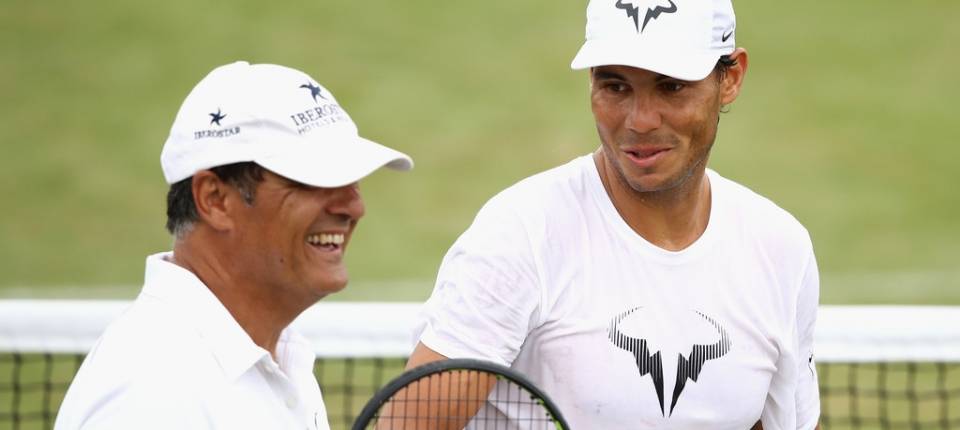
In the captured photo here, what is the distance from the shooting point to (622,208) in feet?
14.4

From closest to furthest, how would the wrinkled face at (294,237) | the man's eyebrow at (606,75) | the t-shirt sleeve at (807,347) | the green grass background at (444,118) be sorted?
the wrinkled face at (294,237)
the man's eyebrow at (606,75)
the t-shirt sleeve at (807,347)
the green grass background at (444,118)

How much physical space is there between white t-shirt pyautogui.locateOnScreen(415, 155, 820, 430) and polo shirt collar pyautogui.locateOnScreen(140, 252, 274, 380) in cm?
72

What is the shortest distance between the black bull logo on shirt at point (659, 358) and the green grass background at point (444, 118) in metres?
9.62

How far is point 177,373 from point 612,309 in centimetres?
133

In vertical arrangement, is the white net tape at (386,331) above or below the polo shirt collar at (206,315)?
below

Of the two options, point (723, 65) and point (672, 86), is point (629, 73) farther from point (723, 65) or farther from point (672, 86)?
point (723, 65)

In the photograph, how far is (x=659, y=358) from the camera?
4211mm

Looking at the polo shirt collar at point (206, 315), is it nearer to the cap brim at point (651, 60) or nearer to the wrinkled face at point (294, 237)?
the wrinkled face at point (294, 237)

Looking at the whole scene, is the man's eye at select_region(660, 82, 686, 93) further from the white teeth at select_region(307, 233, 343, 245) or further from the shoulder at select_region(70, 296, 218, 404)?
the shoulder at select_region(70, 296, 218, 404)

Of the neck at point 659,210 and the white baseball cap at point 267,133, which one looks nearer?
the white baseball cap at point 267,133

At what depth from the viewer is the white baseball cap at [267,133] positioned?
11.5 ft

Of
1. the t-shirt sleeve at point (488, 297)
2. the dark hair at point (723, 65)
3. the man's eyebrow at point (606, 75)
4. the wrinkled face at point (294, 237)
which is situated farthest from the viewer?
the dark hair at point (723, 65)

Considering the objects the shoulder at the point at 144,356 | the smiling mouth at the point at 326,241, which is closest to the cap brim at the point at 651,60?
the smiling mouth at the point at 326,241

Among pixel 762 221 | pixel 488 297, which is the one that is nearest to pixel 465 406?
pixel 488 297
